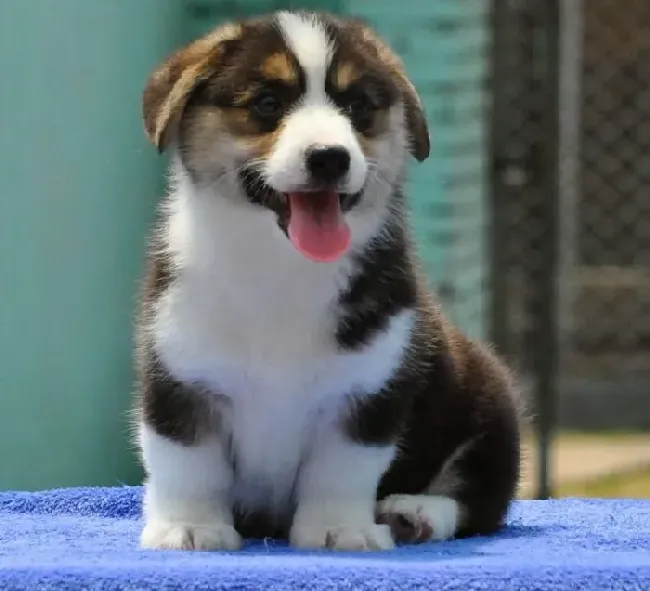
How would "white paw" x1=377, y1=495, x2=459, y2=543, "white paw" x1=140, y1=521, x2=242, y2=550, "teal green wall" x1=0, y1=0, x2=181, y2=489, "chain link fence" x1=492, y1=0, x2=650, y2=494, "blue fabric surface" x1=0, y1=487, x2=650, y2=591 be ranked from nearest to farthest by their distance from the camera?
"blue fabric surface" x1=0, y1=487, x2=650, y2=591 → "white paw" x1=140, y1=521, x2=242, y2=550 → "white paw" x1=377, y1=495, x2=459, y2=543 → "teal green wall" x1=0, y1=0, x2=181, y2=489 → "chain link fence" x1=492, y1=0, x2=650, y2=494

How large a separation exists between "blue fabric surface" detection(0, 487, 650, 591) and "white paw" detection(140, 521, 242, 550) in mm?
29

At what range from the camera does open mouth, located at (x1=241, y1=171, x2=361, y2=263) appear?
2.08 metres

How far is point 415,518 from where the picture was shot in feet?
7.39

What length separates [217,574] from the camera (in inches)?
69.5

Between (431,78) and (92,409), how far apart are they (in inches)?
49.8

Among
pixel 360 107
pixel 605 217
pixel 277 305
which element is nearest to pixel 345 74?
pixel 360 107

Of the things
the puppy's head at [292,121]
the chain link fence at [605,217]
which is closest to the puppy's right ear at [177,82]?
the puppy's head at [292,121]

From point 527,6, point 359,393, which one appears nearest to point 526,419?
point 359,393

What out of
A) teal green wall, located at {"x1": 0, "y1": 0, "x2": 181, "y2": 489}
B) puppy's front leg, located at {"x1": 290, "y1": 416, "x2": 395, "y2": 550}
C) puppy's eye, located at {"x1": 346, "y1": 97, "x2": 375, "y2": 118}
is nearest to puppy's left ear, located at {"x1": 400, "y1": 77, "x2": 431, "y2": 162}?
puppy's eye, located at {"x1": 346, "y1": 97, "x2": 375, "y2": 118}

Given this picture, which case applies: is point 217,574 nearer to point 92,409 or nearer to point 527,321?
point 92,409

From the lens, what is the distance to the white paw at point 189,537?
209 cm

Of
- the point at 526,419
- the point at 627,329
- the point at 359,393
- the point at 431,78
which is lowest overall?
the point at 627,329

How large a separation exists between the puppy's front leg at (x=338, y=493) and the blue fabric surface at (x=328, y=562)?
0.19 ft

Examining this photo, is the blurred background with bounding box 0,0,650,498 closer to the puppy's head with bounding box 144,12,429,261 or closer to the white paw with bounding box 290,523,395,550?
the white paw with bounding box 290,523,395,550
